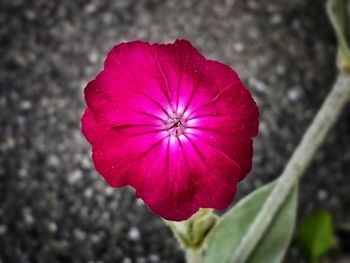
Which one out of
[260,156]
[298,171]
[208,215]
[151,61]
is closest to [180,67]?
[151,61]

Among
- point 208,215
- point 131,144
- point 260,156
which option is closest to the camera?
point 131,144

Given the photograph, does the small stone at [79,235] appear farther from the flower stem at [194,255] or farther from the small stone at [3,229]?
the flower stem at [194,255]

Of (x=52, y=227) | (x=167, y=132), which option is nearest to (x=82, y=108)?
(x=52, y=227)

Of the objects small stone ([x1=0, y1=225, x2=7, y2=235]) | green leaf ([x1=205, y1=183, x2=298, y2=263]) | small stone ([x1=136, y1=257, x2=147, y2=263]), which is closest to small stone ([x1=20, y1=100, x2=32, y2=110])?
small stone ([x1=0, y1=225, x2=7, y2=235])

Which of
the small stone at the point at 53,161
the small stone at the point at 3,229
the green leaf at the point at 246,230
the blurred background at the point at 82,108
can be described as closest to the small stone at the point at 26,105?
the blurred background at the point at 82,108

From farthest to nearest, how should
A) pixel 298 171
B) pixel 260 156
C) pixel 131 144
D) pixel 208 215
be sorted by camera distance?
1. pixel 260 156
2. pixel 298 171
3. pixel 208 215
4. pixel 131 144

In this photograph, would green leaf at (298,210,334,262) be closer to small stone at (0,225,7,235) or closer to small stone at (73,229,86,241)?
small stone at (73,229,86,241)

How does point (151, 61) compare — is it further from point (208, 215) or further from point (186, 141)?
point (208, 215)
